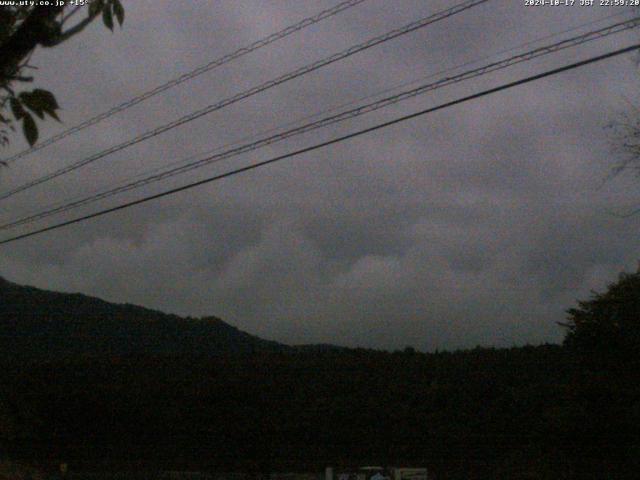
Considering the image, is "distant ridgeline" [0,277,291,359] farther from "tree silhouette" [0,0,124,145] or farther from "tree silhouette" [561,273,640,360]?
"tree silhouette" [0,0,124,145]

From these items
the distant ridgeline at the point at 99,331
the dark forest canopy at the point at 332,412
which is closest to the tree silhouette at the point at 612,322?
the dark forest canopy at the point at 332,412

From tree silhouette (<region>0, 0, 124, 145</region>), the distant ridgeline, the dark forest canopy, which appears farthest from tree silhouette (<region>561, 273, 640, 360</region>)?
the distant ridgeline

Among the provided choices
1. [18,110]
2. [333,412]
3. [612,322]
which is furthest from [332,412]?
[18,110]

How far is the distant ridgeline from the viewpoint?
37.8m

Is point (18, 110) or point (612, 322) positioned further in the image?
point (612, 322)

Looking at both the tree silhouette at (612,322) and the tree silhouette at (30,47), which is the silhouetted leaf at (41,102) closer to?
the tree silhouette at (30,47)

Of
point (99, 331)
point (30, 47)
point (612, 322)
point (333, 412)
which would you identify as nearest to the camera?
point (30, 47)

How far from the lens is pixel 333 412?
22.5m

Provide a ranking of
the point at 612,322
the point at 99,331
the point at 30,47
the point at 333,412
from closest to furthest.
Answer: the point at 30,47, the point at 612,322, the point at 333,412, the point at 99,331

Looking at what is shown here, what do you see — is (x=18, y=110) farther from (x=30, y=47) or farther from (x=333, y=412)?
(x=333, y=412)

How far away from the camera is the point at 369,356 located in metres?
24.5

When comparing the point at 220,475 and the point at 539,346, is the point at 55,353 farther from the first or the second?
the point at 539,346

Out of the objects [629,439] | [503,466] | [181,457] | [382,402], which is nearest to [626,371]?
[629,439]

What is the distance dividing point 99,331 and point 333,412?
20.2 metres
